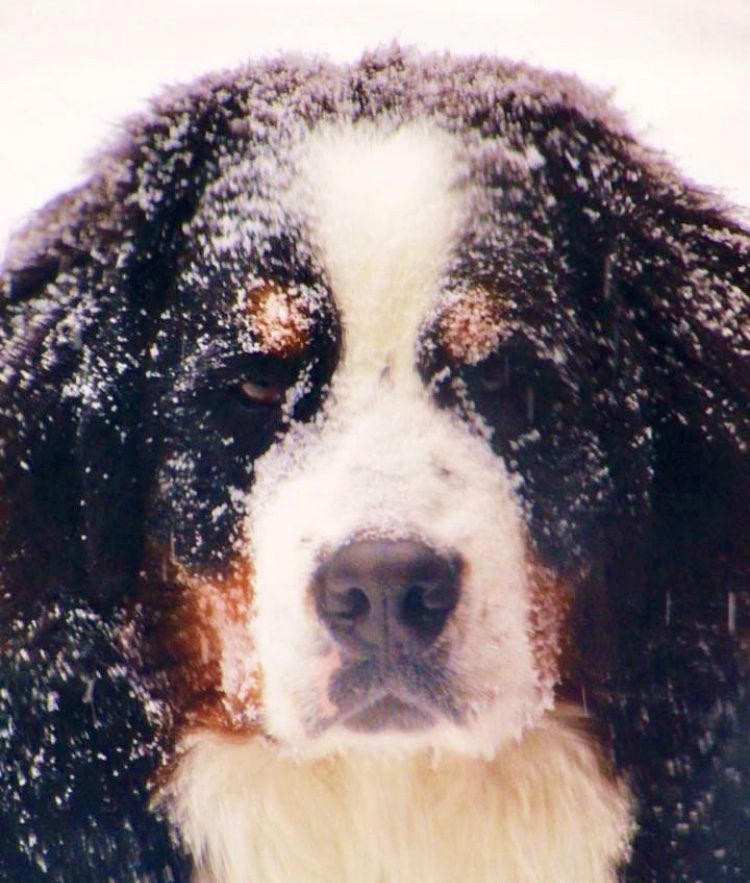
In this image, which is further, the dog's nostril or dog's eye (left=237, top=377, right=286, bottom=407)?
dog's eye (left=237, top=377, right=286, bottom=407)

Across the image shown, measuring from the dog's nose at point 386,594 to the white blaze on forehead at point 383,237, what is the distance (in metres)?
0.44

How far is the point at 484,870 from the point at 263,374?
105 cm

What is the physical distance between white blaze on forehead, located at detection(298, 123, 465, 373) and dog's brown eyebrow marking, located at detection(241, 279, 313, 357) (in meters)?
0.08

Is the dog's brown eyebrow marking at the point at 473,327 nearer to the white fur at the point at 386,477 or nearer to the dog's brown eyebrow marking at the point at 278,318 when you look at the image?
the white fur at the point at 386,477

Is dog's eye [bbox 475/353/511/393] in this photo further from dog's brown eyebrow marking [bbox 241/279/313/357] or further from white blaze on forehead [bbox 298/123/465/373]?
dog's brown eyebrow marking [bbox 241/279/313/357]

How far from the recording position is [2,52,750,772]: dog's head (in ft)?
6.71

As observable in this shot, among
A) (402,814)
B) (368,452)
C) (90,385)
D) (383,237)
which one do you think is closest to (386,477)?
(368,452)

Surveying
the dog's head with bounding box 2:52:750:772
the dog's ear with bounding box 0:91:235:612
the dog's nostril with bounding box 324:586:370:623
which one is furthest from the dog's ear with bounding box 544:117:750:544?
the dog's ear with bounding box 0:91:235:612

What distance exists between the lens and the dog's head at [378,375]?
2.04 meters

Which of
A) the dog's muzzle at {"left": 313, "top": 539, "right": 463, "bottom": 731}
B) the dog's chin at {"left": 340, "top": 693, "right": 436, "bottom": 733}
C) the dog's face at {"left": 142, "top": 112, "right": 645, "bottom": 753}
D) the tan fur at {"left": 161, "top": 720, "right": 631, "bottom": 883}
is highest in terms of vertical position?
the dog's face at {"left": 142, "top": 112, "right": 645, "bottom": 753}

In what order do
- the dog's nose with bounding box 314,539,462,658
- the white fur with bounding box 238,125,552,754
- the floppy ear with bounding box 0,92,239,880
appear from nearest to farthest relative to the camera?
the dog's nose with bounding box 314,539,462,658 < the white fur with bounding box 238,125,552,754 < the floppy ear with bounding box 0,92,239,880

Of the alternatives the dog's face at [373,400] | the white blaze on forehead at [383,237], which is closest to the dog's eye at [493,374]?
the dog's face at [373,400]

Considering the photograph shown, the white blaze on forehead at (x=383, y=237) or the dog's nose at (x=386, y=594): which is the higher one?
the white blaze on forehead at (x=383, y=237)

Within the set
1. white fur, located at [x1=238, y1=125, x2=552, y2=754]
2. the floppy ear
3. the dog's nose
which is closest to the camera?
the dog's nose
